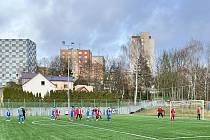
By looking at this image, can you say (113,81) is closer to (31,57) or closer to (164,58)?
(164,58)

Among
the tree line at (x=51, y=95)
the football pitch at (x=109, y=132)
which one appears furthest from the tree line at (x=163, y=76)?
the football pitch at (x=109, y=132)

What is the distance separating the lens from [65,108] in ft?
258

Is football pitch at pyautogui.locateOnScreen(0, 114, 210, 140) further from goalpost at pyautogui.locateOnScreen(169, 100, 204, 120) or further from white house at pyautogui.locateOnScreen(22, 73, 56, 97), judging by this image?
white house at pyautogui.locateOnScreen(22, 73, 56, 97)

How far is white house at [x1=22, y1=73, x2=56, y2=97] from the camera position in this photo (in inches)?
4323

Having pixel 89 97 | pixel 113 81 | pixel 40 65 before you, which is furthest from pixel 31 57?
pixel 89 97

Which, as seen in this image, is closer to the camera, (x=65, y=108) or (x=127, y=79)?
(x=65, y=108)

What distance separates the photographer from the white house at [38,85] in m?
110

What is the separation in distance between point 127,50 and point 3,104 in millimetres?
30376

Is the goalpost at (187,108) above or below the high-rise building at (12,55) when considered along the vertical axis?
below

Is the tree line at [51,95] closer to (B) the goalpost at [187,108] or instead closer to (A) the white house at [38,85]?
(A) the white house at [38,85]

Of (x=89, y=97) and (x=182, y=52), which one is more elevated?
(x=182, y=52)

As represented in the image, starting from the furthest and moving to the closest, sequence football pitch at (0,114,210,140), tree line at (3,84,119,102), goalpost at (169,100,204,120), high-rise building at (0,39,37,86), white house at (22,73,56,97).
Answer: high-rise building at (0,39,37,86), white house at (22,73,56,97), tree line at (3,84,119,102), goalpost at (169,100,204,120), football pitch at (0,114,210,140)

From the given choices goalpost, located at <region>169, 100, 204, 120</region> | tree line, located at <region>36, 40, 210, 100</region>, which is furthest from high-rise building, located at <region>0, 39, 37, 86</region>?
goalpost, located at <region>169, 100, 204, 120</region>

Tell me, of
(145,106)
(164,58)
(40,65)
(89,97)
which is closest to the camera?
(145,106)
